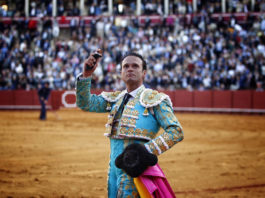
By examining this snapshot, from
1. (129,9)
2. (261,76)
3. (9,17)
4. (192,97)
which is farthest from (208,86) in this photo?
(9,17)

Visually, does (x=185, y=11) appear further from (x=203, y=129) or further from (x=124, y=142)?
(x=124, y=142)

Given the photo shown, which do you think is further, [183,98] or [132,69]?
[183,98]

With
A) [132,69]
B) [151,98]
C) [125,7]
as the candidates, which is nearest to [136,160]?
[151,98]

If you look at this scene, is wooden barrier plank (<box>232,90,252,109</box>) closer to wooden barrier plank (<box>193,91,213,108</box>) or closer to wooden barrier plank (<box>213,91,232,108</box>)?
wooden barrier plank (<box>213,91,232,108</box>)

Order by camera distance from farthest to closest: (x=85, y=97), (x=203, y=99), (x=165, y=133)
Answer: (x=203, y=99) < (x=85, y=97) < (x=165, y=133)

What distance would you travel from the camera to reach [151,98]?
6.64ft

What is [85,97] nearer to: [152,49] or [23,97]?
[152,49]

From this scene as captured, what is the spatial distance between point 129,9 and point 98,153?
16.3m

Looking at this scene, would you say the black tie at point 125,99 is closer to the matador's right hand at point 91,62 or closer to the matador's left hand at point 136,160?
the matador's right hand at point 91,62

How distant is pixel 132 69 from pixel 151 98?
0.72 ft

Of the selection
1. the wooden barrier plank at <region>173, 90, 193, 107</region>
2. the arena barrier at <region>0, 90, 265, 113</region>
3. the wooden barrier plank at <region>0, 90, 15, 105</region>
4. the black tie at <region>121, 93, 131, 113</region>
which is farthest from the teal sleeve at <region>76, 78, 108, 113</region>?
the wooden barrier plank at <region>0, 90, 15, 105</region>

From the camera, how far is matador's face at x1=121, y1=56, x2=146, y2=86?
2.06 m

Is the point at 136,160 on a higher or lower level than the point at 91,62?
lower

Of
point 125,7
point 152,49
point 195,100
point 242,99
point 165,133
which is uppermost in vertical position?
point 125,7
